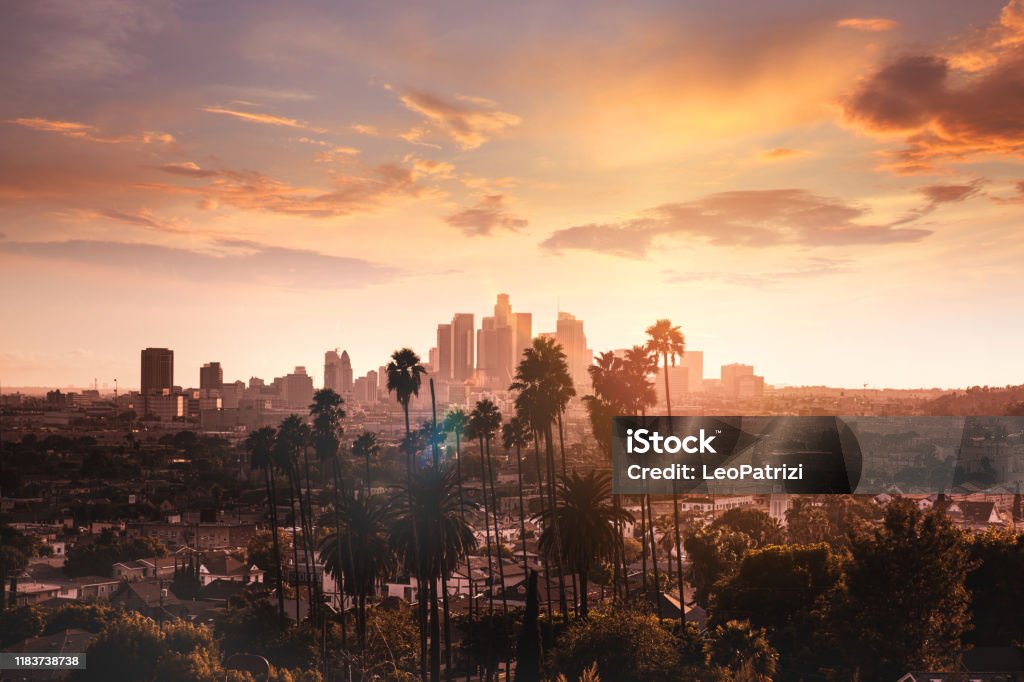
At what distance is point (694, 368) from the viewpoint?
157 metres

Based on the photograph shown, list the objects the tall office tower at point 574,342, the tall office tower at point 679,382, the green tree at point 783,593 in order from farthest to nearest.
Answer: the tall office tower at point 679,382
the tall office tower at point 574,342
the green tree at point 783,593

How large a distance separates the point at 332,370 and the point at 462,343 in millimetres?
39491

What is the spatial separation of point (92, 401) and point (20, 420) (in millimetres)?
18009

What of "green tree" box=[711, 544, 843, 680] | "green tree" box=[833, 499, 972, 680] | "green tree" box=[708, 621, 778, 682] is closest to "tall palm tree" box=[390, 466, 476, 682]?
"green tree" box=[708, 621, 778, 682]

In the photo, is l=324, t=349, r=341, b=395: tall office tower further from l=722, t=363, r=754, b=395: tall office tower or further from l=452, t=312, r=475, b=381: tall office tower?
l=722, t=363, r=754, b=395: tall office tower

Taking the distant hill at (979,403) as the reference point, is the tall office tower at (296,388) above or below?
above

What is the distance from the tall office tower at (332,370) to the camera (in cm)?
18415

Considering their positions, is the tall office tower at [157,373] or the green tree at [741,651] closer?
the green tree at [741,651]

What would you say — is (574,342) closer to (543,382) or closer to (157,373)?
(157,373)

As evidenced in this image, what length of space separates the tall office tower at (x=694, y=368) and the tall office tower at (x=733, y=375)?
5.00 metres

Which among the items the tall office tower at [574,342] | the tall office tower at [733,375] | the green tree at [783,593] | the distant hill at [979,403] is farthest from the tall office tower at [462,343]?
the green tree at [783,593]

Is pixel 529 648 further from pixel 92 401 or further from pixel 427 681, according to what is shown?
pixel 92 401

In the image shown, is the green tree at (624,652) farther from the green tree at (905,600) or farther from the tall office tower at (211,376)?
the tall office tower at (211,376)

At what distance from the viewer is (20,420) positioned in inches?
5600
